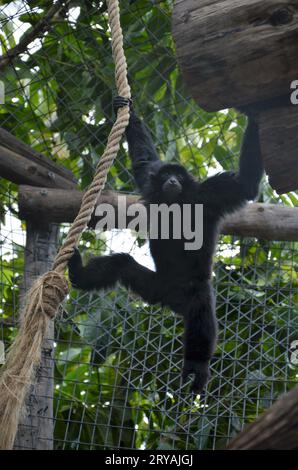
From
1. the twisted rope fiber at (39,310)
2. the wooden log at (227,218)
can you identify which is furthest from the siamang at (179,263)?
the twisted rope fiber at (39,310)

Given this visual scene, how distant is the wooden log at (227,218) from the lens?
3.58m

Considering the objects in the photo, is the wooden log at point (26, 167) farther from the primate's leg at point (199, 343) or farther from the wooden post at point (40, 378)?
the primate's leg at point (199, 343)

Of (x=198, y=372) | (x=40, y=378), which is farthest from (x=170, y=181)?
(x=40, y=378)

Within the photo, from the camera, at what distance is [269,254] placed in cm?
425

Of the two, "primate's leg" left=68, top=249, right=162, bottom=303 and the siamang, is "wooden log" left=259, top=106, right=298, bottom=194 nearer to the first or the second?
the siamang

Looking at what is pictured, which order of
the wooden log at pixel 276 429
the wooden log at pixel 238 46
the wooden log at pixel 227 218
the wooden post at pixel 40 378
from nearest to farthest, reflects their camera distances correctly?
the wooden log at pixel 276 429 → the wooden log at pixel 238 46 → the wooden post at pixel 40 378 → the wooden log at pixel 227 218

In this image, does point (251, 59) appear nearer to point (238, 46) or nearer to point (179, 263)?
point (238, 46)

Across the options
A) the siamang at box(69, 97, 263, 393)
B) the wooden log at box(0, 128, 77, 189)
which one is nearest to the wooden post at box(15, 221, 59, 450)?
the wooden log at box(0, 128, 77, 189)

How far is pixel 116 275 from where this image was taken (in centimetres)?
335

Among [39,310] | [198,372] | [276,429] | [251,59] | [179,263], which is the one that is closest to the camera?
[276,429]

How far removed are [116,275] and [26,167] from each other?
767mm

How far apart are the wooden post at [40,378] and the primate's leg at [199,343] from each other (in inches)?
23.4
